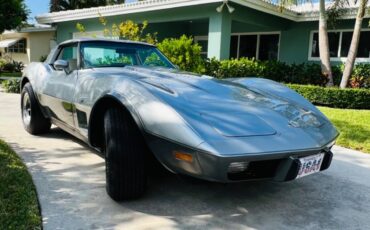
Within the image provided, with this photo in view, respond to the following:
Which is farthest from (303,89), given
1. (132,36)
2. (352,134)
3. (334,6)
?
(132,36)

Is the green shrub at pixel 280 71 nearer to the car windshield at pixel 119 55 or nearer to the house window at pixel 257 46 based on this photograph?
the house window at pixel 257 46

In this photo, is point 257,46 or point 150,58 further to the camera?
point 257,46

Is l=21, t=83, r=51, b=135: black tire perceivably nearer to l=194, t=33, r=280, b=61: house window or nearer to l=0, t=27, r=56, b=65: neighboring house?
l=194, t=33, r=280, b=61: house window

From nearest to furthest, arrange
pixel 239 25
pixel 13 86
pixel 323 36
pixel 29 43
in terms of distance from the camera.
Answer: pixel 323 36, pixel 13 86, pixel 239 25, pixel 29 43

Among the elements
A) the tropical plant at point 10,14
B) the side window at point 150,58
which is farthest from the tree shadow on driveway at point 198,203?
the tropical plant at point 10,14

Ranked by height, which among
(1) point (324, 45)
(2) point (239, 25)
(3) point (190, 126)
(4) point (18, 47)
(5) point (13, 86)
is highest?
(2) point (239, 25)

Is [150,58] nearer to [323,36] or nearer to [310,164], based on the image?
[310,164]

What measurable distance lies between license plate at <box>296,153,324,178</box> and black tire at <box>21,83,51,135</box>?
3763 millimetres

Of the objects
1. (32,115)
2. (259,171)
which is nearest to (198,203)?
(259,171)

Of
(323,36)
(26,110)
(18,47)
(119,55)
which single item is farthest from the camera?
(18,47)

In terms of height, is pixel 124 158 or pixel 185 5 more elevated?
pixel 185 5

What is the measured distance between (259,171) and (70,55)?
10.4 ft

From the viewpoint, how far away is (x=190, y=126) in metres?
2.53

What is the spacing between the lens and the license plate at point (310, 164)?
269cm
